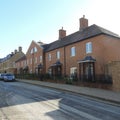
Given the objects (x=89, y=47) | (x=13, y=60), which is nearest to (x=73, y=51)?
(x=89, y=47)

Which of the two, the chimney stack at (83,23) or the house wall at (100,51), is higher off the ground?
the chimney stack at (83,23)

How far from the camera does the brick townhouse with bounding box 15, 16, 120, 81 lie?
85.6ft

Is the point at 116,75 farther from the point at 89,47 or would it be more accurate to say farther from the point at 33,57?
the point at 33,57

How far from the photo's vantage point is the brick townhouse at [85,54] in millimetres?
26094

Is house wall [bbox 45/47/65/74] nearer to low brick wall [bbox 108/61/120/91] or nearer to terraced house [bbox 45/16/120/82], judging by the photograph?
terraced house [bbox 45/16/120/82]

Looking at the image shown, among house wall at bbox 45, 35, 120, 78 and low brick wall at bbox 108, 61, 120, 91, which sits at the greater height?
house wall at bbox 45, 35, 120, 78

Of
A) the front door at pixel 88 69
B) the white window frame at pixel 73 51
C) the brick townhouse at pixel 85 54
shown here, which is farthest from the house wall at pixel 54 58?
the front door at pixel 88 69

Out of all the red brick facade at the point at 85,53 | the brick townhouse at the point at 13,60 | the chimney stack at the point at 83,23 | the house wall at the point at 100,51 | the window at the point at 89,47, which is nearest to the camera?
the house wall at the point at 100,51

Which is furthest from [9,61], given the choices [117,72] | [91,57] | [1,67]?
[117,72]

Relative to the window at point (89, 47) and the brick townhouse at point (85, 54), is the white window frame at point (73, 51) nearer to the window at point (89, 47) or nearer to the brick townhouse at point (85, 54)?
the brick townhouse at point (85, 54)

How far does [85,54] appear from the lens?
28.7m

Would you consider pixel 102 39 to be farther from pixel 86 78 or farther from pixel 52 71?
pixel 52 71

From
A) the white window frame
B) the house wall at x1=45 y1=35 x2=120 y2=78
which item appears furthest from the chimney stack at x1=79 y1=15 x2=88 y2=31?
the white window frame

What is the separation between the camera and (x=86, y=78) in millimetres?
24344
